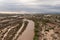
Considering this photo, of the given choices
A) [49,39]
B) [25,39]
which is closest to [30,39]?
[25,39]

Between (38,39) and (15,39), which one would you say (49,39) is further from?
(15,39)

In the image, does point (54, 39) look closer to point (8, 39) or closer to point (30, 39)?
point (30, 39)

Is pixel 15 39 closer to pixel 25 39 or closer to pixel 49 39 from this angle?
pixel 25 39

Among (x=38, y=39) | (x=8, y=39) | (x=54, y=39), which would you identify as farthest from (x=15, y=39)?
(x=54, y=39)

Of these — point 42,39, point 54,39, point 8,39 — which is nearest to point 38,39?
point 42,39

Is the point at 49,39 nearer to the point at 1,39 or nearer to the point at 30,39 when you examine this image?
the point at 30,39

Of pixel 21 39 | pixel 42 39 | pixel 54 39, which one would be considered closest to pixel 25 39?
pixel 21 39
